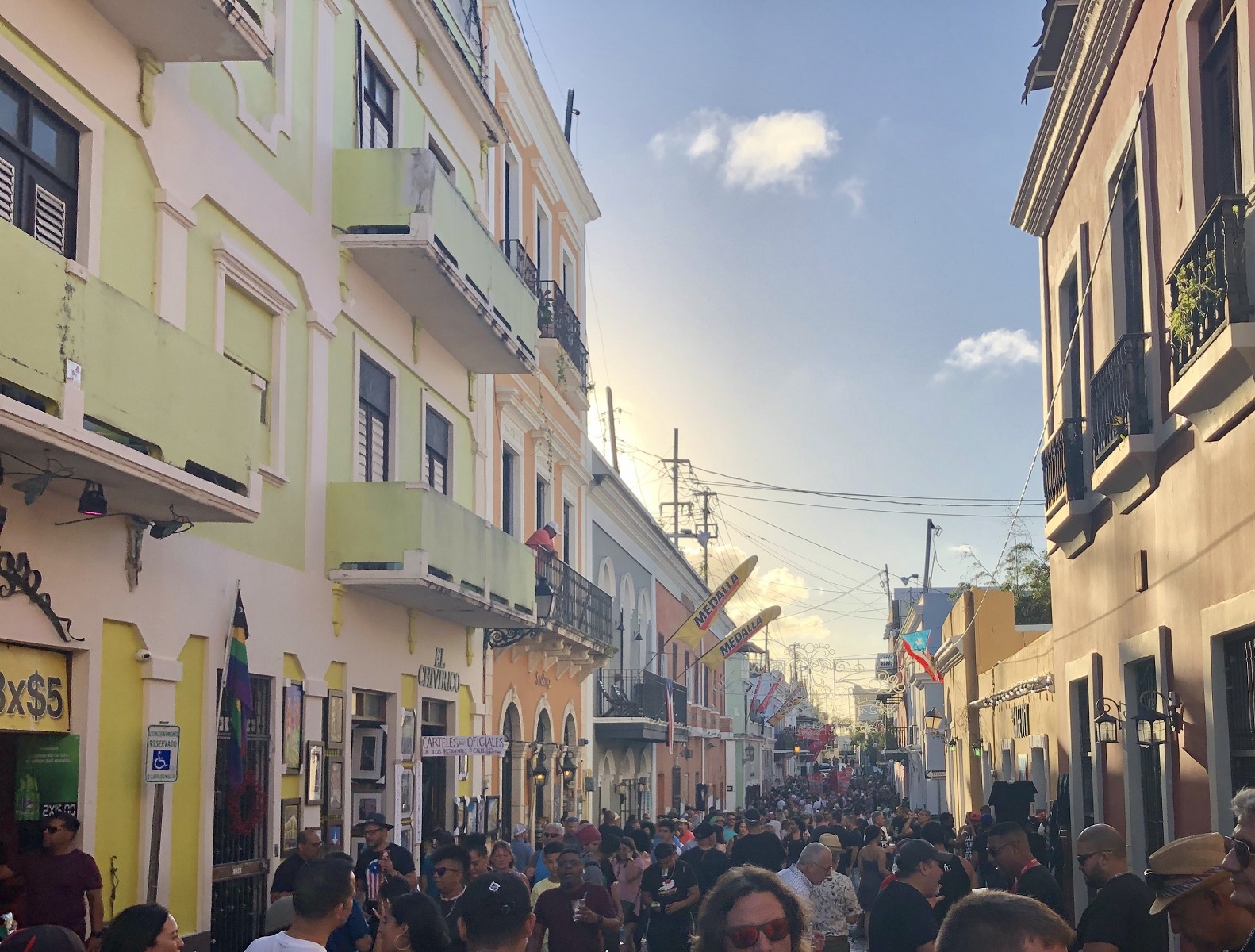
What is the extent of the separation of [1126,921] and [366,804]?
1055cm

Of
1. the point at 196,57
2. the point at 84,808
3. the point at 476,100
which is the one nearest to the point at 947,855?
the point at 84,808

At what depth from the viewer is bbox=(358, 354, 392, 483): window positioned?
52.4 feet

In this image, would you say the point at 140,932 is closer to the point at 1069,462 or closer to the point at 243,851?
the point at 243,851

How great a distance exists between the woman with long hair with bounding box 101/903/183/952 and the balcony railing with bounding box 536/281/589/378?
59.4ft

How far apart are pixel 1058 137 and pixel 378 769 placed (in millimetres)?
10325

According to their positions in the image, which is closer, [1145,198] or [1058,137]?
[1145,198]

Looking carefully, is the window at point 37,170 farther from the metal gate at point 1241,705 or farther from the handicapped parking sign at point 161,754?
the metal gate at point 1241,705

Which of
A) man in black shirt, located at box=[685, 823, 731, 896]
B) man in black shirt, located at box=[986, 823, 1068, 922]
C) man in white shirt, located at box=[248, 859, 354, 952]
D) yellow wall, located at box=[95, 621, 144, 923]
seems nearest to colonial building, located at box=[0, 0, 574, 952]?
yellow wall, located at box=[95, 621, 144, 923]

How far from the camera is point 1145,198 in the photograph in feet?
39.9

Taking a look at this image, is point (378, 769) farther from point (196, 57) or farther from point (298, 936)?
point (298, 936)

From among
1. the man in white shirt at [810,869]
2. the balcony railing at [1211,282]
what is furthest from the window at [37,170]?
the balcony railing at [1211,282]

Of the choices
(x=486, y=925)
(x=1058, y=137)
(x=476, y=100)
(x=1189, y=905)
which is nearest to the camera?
(x=1189, y=905)

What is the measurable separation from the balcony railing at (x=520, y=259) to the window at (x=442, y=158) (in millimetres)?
2454

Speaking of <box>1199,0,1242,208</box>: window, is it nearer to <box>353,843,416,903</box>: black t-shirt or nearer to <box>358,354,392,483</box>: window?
<box>353,843,416,903</box>: black t-shirt
